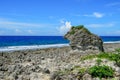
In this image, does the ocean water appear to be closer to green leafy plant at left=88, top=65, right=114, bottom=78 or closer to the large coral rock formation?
the large coral rock formation

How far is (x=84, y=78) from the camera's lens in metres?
11.6

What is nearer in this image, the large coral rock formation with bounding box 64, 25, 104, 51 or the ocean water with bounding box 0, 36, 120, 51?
the large coral rock formation with bounding box 64, 25, 104, 51

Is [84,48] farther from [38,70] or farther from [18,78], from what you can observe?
[18,78]

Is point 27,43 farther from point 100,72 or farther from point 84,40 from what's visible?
point 100,72

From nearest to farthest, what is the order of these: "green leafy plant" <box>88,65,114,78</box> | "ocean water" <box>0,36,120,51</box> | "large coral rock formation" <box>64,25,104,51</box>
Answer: "green leafy plant" <box>88,65,114,78</box> < "large coral rock formation" <box>64,25,104,51</box> < "ocean water" <box>0,36,120,51</box>

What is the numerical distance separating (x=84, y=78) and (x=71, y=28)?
50.0ft

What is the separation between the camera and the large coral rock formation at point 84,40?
81.7 ft

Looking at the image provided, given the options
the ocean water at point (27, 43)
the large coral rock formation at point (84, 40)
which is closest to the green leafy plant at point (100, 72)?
the large coral rock formation at point (84, 40)

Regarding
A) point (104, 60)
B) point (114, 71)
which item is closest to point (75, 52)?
point (104, 60)

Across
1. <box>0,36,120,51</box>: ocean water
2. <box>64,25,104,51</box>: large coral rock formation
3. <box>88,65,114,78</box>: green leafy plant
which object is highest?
<box>64,25,104,51</box>: large coral rock formation

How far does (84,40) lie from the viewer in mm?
25094

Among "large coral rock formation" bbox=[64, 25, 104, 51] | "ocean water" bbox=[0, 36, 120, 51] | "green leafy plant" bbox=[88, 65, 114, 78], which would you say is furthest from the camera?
"ocean water" bbox=[0, 36, 120, 51]

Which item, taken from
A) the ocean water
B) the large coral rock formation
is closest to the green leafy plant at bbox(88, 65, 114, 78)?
the large coral rock formation

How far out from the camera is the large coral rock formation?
980 inches
